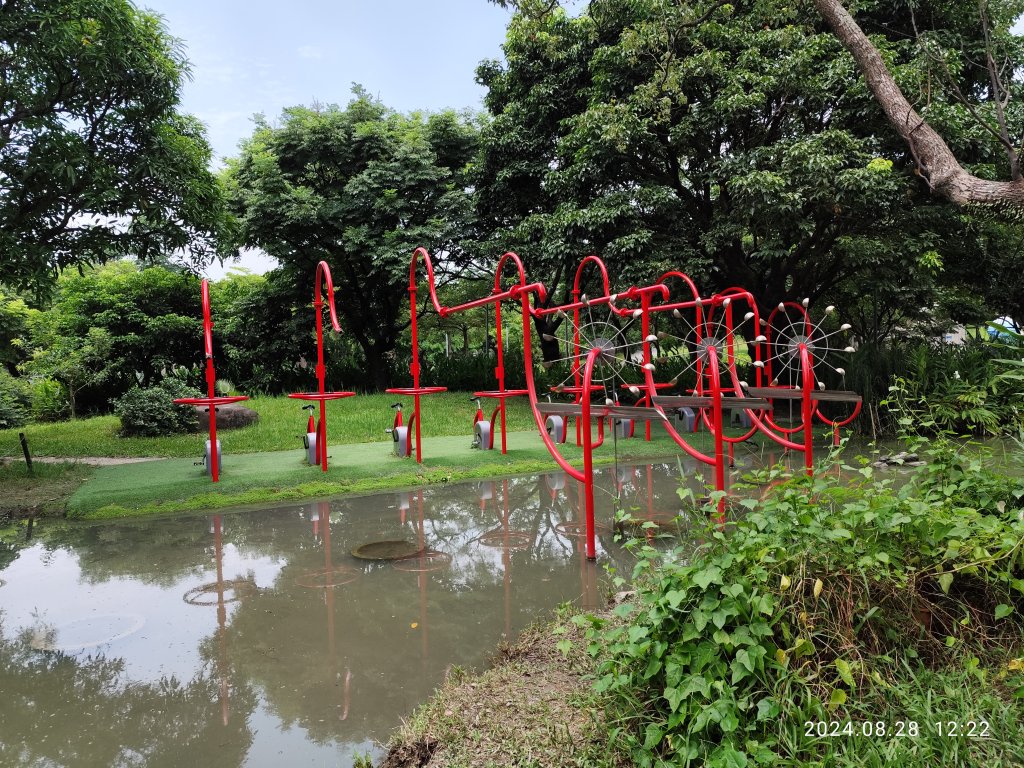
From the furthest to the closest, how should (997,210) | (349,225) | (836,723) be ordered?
1. (349,225)
2. (997,210)
3. (836,723)

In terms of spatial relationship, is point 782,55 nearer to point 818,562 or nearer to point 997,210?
point 997,210

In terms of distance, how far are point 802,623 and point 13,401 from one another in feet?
53.4

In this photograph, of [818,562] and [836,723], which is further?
[818,562]

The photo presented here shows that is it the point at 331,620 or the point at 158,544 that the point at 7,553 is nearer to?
the point at 158,544

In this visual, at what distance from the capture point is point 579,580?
4.12 metres

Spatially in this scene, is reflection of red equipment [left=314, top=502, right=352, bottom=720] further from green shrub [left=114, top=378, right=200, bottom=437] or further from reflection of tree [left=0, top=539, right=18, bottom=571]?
green shrub [left=114, top=378, right=200, bottom=437]

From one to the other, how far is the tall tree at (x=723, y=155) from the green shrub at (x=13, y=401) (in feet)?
33.9

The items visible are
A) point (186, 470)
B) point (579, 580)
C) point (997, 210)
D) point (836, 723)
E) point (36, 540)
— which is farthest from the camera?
point (186, 470)

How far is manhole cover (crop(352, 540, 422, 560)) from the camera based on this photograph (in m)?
4.75

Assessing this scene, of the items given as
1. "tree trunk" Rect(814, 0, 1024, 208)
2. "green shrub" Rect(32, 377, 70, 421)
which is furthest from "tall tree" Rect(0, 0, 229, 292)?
"green shrub" Rect(32, 377, 70, 421)

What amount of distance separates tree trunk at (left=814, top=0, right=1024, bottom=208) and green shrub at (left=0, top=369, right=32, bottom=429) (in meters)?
15.0

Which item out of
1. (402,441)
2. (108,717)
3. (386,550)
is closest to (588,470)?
(386,550)

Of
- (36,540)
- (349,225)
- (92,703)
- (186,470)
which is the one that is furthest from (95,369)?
(92,703)

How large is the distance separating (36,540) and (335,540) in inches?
98.8
